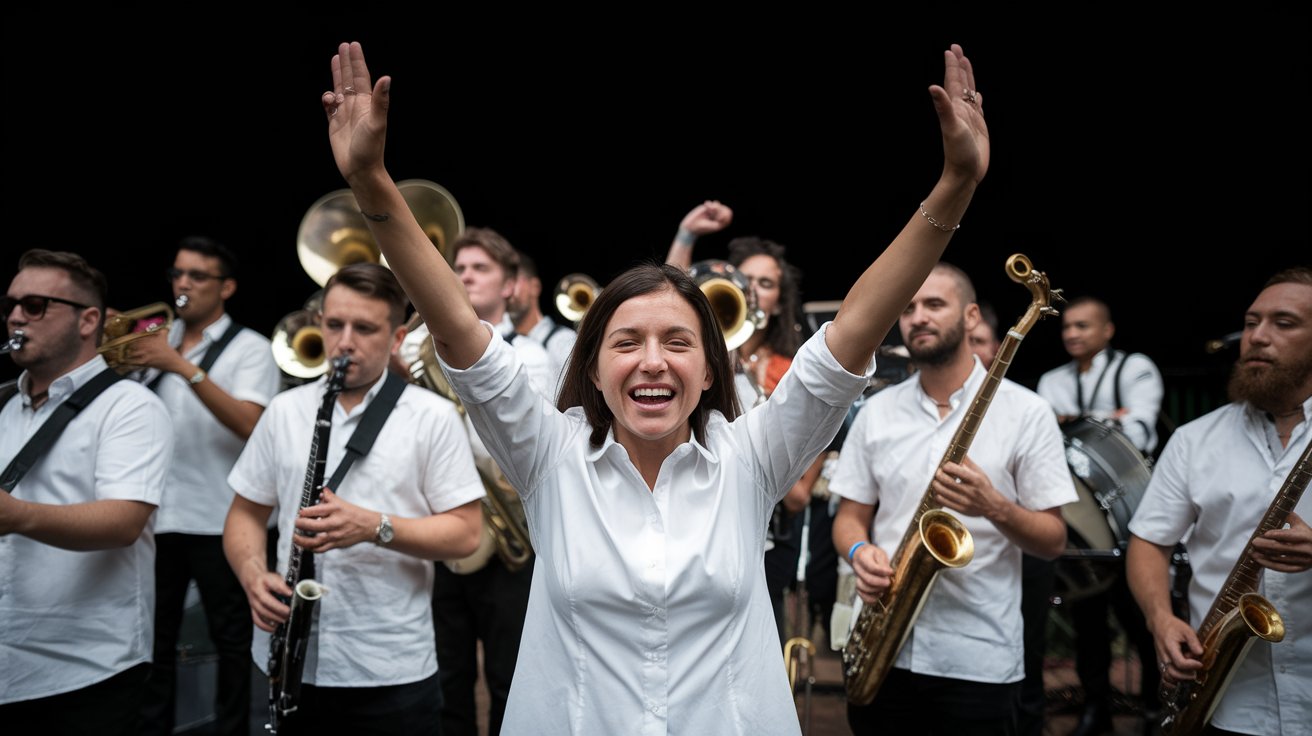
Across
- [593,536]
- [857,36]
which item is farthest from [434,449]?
[857,36]

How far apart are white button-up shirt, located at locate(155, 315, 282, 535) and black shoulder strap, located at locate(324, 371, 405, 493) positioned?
1610 mm

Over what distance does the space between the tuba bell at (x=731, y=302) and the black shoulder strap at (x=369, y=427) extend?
1.36 m

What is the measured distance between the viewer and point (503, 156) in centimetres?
827

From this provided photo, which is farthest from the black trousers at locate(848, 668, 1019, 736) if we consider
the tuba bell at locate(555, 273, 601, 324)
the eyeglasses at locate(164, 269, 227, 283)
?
the eyeglasses at locate(164, 269, 227, 283)

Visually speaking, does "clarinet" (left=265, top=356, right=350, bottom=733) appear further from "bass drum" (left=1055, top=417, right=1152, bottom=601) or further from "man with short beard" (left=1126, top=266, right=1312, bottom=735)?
"bass drum" (left=1055, top=417, right=1152, bottom=601)

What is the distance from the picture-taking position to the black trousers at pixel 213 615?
412cm

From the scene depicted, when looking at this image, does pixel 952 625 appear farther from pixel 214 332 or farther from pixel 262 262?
pixel 262 262

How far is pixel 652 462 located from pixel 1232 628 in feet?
5.55

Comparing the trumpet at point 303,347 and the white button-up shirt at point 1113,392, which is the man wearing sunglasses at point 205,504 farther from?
the white button-up shirt at point 1113,392

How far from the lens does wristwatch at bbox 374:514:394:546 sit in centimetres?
267

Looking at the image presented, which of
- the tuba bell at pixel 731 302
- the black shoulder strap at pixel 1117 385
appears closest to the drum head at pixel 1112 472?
the black shoulder strap at pixel 1117 385

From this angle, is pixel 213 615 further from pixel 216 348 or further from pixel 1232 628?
pixel 1232 628

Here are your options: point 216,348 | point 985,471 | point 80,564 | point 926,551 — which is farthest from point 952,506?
point 216,348

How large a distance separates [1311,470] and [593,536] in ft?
6.22
